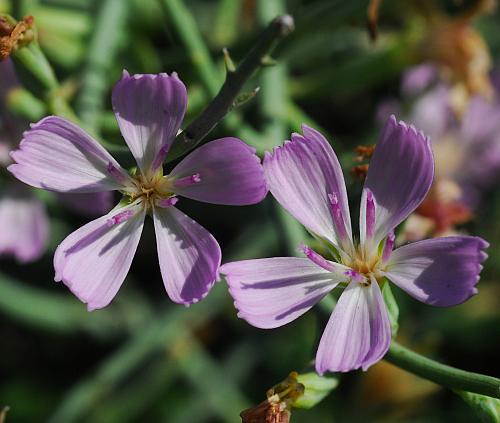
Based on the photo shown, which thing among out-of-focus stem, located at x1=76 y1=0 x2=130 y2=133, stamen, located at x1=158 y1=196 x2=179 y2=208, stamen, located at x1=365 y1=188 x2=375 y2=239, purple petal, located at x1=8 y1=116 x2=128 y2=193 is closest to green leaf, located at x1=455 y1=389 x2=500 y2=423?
stamen, located at x1=365 y1=188 x2=375 y2=239

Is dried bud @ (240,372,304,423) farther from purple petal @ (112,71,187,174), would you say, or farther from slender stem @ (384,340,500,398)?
purple petal @ (112,71,187,174)

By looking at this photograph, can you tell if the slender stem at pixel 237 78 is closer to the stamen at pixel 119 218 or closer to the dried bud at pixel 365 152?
the stamen at pixel 119 218

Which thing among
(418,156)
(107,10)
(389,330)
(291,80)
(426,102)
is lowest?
(389,330)

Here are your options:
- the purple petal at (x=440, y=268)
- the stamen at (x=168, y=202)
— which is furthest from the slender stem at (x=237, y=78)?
the purple petal at (x=440, y=268)

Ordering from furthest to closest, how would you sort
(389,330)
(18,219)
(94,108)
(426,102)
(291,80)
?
(426,102)
(291,80)
(18,219)
(94,108)
(389,330)

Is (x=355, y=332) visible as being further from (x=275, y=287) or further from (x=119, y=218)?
(x=119, y=218)

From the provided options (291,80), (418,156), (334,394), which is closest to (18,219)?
(291,80)

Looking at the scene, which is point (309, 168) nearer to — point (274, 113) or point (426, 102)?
point (274, 113)
